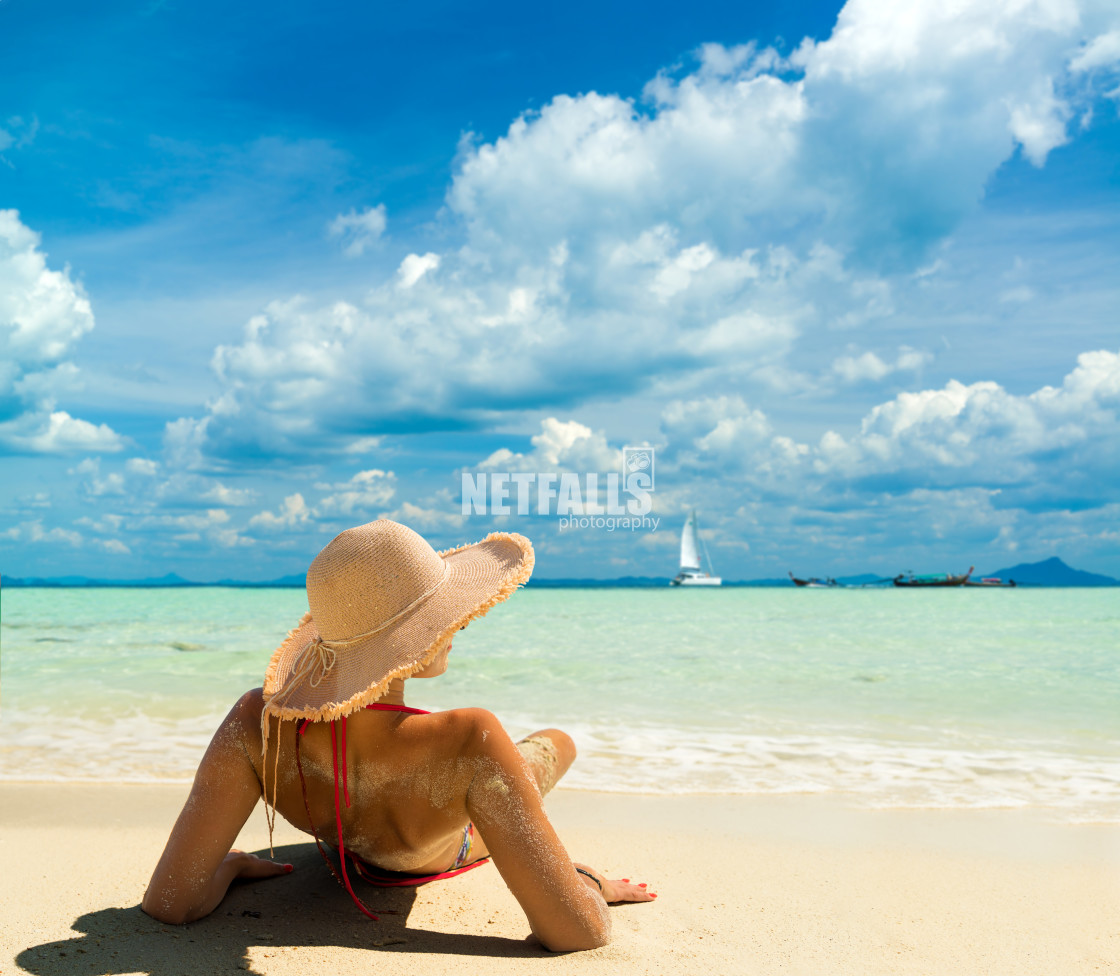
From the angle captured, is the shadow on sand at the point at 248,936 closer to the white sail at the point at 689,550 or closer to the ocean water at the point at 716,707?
the ocean water at the point at 716,707

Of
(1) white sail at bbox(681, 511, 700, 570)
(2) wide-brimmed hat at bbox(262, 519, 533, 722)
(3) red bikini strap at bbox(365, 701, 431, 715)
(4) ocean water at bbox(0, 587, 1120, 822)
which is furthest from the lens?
(1) white sail at bbox(681, 511, 700, 570)

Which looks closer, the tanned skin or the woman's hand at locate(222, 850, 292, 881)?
the tanned skin

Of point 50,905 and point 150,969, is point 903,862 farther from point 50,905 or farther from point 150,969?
point 50,905

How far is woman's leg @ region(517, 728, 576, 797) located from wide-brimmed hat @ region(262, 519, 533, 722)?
2.55ft

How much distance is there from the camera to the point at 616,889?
256cm

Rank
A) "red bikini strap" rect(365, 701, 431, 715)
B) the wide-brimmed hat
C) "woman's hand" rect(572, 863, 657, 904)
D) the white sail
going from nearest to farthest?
the wide-brimmed hat → "red bikini strap" rect(365, 701, 431, 715) → "woman's hand" rect(572, 863, 657, 904) → the white sail

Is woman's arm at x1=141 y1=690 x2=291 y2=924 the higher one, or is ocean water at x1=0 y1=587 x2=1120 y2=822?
woman's arm at x1=141 y1=690 x2=291 y2=924

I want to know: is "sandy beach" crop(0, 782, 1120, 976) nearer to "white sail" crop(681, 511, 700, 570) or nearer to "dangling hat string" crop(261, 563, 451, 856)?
"dangling hat string" crop(261, 563, 451, 856)

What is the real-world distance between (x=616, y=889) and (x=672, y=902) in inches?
11.7

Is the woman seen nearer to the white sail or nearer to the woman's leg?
the woman's leg

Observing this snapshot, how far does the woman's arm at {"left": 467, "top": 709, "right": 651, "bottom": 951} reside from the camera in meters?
1.95

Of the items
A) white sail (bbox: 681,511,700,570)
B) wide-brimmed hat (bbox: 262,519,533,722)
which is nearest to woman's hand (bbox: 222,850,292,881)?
wide-brimmed hat (bbox: 262,519,533,722)

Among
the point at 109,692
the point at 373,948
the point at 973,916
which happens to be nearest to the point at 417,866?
the point at 373,948

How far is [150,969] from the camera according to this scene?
6.44 feet
